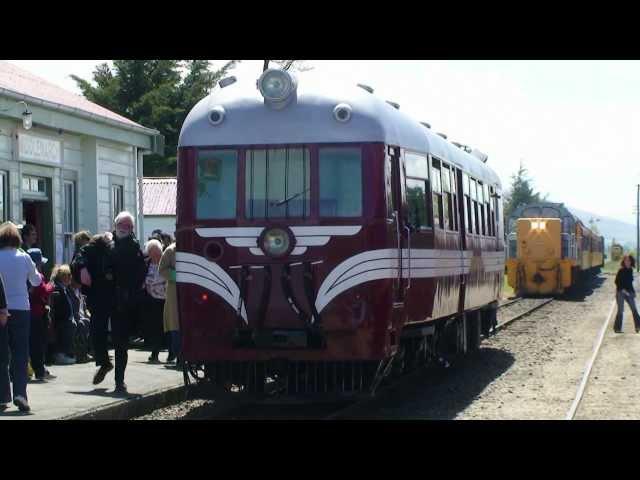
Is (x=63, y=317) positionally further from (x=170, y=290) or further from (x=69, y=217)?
(x=69, y=217)

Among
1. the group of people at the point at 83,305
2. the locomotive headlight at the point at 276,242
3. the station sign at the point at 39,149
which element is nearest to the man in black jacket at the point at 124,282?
the group of people at the point at 83,305

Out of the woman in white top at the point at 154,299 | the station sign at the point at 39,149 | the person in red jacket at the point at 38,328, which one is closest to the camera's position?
the person in red jacket at the point at 38,328

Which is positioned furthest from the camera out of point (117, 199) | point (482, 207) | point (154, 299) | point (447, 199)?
point (117, 199)

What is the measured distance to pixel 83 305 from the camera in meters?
17.2

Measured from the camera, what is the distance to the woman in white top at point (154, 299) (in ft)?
54.0

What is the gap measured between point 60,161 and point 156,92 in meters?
35.8

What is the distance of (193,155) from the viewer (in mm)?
11758

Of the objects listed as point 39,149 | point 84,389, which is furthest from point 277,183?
point 39,149

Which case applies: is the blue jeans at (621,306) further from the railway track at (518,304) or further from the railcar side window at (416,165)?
the railcar side window at (416,165)

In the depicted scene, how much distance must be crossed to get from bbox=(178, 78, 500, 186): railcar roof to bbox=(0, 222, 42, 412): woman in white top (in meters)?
1.84

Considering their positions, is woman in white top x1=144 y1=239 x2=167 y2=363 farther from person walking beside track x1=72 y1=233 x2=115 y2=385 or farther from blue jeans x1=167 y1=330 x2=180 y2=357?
person walking beside track x1=72 y1=233 x2=115 y2=385

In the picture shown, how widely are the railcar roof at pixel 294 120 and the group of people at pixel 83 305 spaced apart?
185 cm
